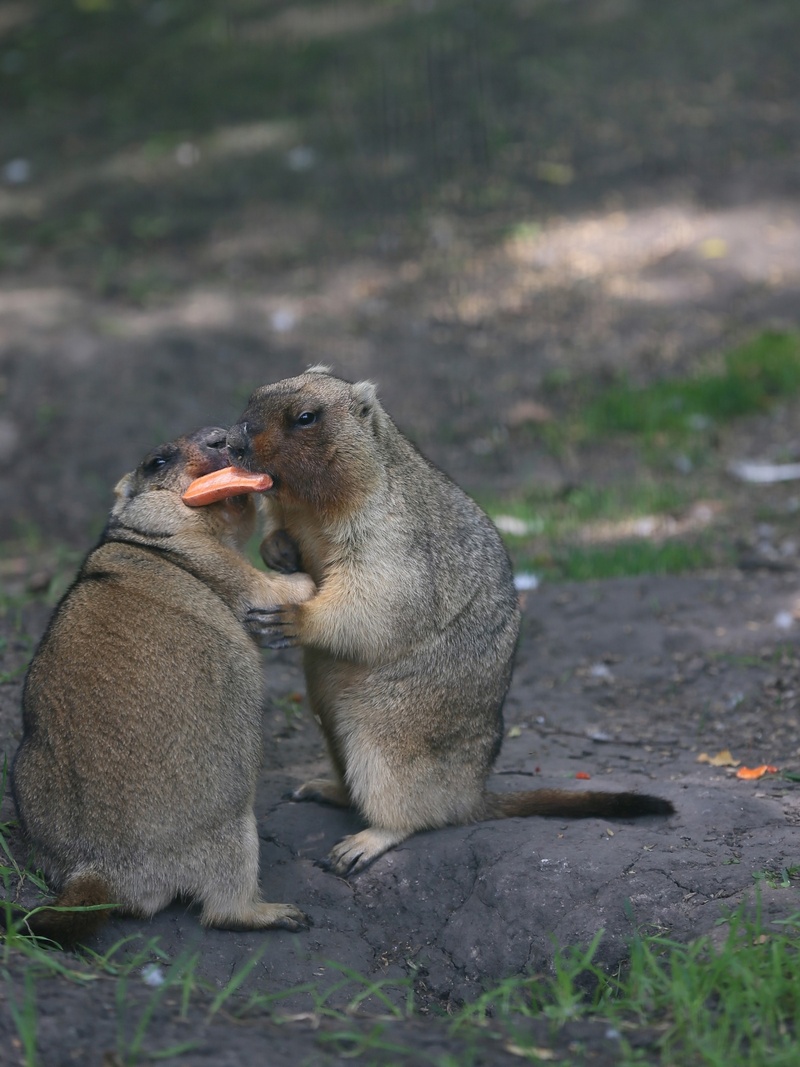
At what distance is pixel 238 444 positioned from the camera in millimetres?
4766

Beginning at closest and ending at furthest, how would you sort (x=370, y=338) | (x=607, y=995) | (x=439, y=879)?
(x=607, y=995) → (x=439, y=879) → (x=370, y=338)

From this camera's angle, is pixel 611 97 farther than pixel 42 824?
Yes

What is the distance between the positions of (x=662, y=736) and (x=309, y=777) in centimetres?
176

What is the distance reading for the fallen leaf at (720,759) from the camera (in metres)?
5.56

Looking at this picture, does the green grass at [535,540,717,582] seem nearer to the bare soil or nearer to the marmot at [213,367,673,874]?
the bare soil

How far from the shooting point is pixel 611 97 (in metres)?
13.7

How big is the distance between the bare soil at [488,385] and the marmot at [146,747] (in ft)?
0.78

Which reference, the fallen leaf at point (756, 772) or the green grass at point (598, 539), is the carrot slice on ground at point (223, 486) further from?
the green grass at point (598, 539)

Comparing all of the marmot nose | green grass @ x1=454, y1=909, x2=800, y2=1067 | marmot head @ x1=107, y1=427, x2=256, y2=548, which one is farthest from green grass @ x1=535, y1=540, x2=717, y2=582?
green grass @ x1=454, y1=909, x2=800, y2=1067

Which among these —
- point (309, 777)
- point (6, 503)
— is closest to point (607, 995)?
point (309, 777)

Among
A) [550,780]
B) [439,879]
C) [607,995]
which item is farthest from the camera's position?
[550,780]

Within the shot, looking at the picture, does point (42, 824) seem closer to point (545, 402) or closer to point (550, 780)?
point (550, 780)

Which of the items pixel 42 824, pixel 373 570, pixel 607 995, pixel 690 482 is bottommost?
pixel 690 482

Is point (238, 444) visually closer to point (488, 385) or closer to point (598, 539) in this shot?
point (598, 539)
